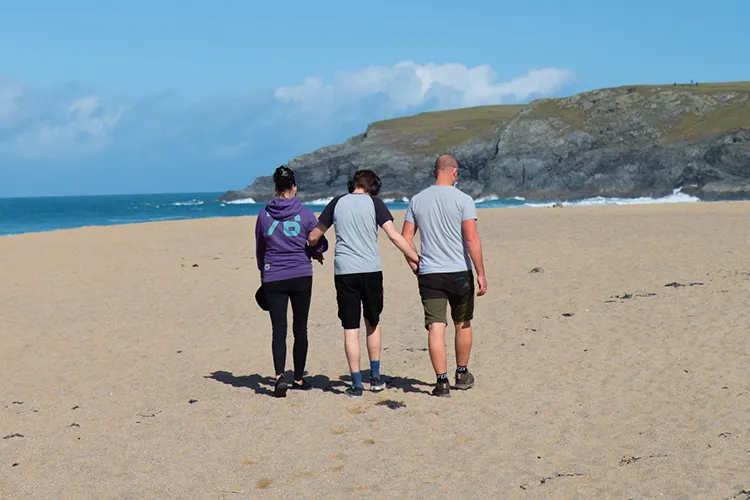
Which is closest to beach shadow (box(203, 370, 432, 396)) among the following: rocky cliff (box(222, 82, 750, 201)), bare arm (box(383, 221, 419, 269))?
bare arm (box(383, 221, 419, 269))

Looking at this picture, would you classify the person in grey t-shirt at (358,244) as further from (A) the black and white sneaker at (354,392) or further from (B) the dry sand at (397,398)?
(B) the dry sand at (397,398)

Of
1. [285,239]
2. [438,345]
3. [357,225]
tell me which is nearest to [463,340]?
[438,345]

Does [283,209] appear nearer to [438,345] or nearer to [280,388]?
[280,388]

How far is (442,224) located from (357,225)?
0.75 m

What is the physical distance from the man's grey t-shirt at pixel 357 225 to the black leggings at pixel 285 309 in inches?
18.4

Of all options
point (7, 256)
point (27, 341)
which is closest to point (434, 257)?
point (27, 341)

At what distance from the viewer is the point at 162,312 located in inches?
525

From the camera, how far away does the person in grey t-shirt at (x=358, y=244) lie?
711cm

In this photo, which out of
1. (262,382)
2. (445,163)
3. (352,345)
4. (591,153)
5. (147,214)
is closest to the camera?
(445,163)

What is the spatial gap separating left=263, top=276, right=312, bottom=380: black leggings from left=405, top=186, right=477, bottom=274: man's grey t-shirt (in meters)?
1.15

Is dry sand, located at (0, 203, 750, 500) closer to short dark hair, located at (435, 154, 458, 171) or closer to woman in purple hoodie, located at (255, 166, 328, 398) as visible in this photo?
woman in purple hoodie, located at (255, 166, 328, 398)

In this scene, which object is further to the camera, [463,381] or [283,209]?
[463,381]

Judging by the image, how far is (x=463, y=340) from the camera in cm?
743

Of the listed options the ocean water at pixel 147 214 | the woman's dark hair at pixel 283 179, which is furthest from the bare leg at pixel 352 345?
the ocean water at pixel 147 214
